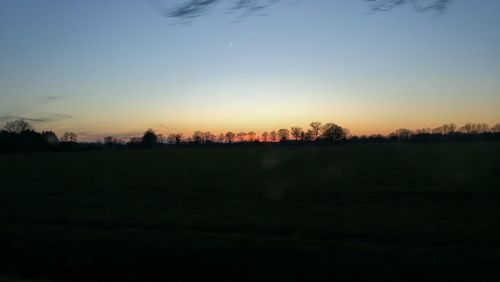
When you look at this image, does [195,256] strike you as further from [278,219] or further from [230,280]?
[278,219]

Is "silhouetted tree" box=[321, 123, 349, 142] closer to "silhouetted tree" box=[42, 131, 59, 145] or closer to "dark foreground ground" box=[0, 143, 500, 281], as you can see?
"silhouetted tree" box=[42, 131, 59, 145]

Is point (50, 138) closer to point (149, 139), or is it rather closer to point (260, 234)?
point (149, 139)

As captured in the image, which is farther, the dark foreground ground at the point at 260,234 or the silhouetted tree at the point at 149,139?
the silhouetted tree at the point at 149,139

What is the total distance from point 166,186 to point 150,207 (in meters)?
8.43

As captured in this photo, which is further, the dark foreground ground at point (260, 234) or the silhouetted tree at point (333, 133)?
the silhouetted tree at point (333, 133)

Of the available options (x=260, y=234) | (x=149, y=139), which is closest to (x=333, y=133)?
(x=149, y=139)

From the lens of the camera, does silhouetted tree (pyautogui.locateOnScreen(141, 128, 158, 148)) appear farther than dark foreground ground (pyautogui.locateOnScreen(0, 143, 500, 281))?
Yes

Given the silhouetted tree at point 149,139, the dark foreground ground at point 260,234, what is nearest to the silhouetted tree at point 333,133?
the silhouetted tree at point 149,139

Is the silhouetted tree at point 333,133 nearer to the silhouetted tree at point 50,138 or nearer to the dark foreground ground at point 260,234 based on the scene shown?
the silhouetted tree at point 50,138

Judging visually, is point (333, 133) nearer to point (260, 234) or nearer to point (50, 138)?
point (50, 138)

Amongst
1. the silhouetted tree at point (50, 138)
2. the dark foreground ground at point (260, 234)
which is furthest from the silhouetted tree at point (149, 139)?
the dark foreground ground at point (260, 234)

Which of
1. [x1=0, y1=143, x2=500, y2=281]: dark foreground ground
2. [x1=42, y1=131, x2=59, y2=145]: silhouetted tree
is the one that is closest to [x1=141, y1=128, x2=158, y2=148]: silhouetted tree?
[x1=42, y1=131, x2=59, y2=145]: silhouetted tree

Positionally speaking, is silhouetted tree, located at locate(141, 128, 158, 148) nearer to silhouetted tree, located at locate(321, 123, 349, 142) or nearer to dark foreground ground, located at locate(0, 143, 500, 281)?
silhouetted tree, located at locate(321, 123, 349, 142)

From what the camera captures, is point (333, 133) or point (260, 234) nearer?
point (260, 234)
